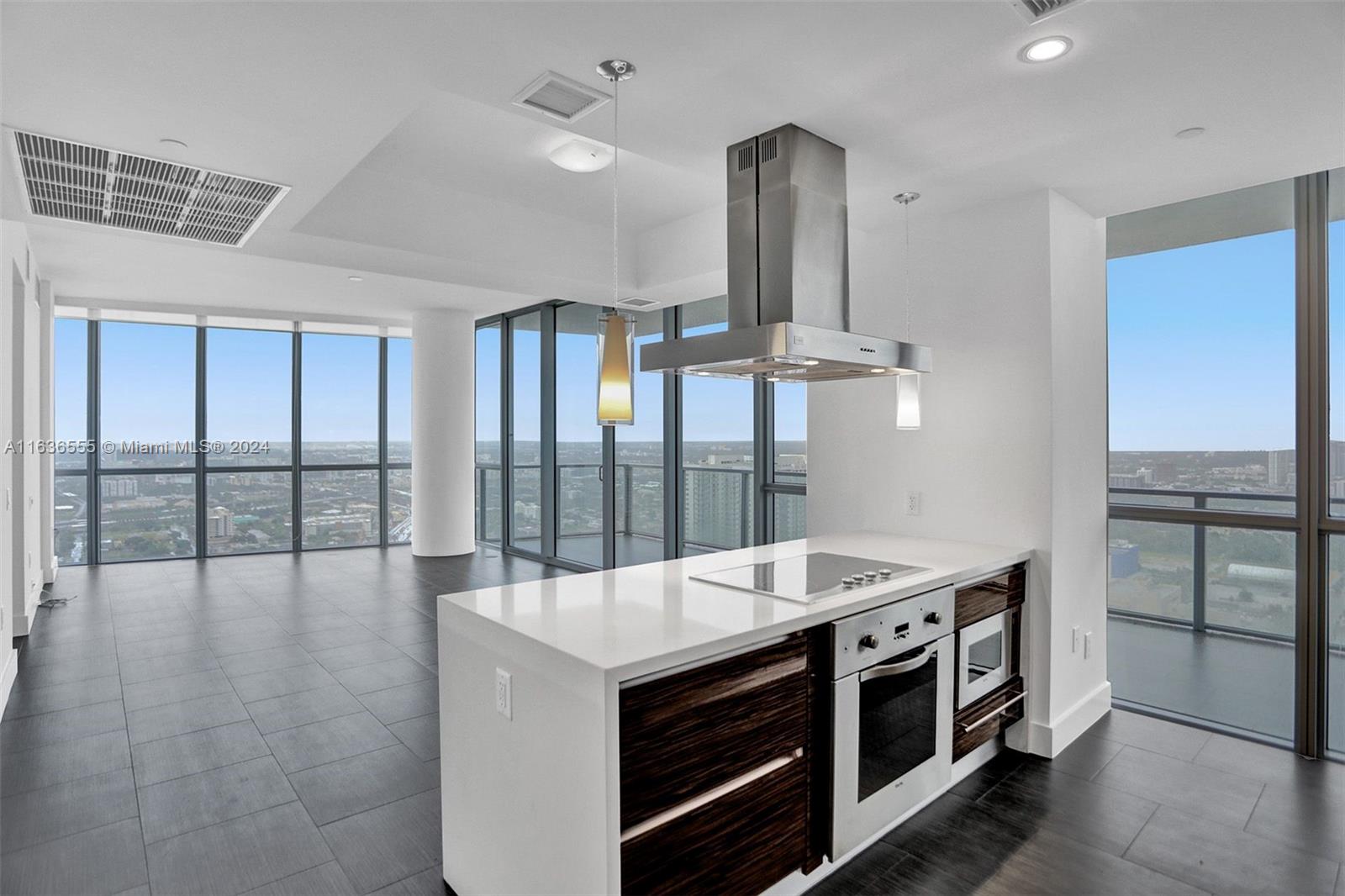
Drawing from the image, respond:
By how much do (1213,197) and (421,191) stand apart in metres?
3.95

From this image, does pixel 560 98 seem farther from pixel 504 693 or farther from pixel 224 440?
pixel 224 440

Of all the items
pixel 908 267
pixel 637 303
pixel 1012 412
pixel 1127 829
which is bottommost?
pixel 1127 829

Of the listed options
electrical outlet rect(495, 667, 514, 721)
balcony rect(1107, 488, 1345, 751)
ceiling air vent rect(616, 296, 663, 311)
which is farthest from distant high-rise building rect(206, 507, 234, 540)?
balcony rect(1107, 488, 1345, 751)

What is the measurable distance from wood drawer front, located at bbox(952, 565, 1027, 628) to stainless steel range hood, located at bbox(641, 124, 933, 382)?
35.2 inches

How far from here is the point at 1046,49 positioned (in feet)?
6.55

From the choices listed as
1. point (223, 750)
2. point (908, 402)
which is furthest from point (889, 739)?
point (223, 750)

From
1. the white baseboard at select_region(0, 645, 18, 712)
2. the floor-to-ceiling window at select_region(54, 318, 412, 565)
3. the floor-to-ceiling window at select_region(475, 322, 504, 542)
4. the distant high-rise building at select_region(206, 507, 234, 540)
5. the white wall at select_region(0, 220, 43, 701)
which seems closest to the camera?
the white baseboard at select_region(0, 645, 18, 712)

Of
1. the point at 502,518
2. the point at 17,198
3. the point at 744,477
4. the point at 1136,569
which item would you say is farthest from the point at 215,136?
the point at 502,518

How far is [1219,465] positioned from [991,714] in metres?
1.70

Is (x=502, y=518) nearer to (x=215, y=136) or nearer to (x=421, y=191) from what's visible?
(x=421, y=191)

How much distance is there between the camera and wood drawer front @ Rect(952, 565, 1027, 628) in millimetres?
2721

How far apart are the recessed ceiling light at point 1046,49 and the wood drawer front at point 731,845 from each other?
6.92ft

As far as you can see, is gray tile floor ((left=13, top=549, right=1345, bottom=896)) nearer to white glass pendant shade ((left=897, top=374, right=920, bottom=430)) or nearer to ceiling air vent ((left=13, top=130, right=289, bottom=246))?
white glass pendant shade ((left=897, top=374, right=920, bottom=430))

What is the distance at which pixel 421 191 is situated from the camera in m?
3.92
